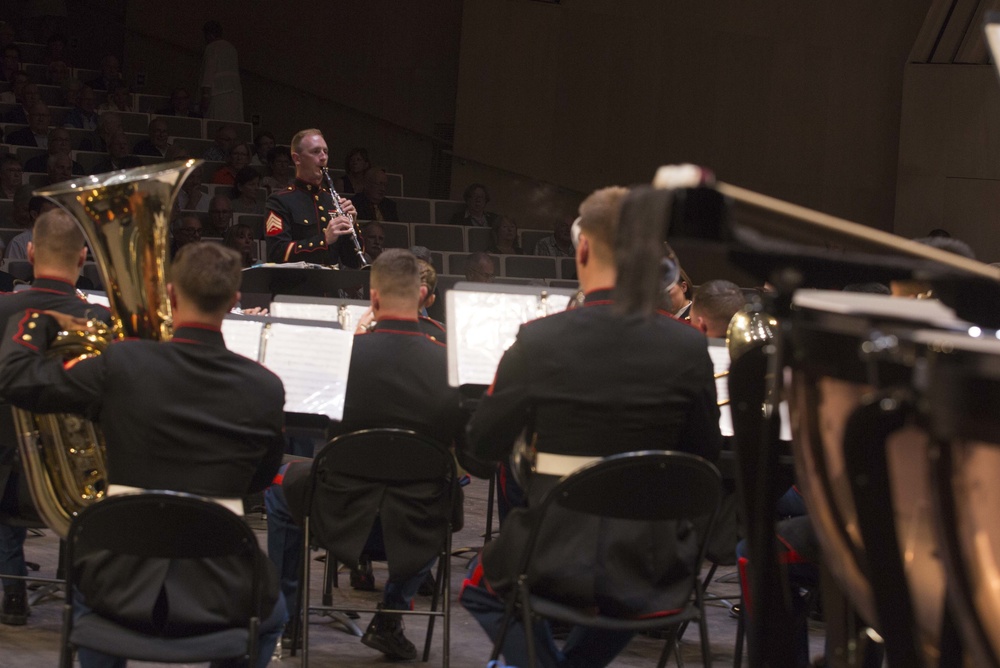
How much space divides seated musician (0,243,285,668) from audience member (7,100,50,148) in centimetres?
746

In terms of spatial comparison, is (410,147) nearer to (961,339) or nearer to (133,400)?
(133,400)

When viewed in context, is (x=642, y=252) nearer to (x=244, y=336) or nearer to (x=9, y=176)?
(x=244, y=336)

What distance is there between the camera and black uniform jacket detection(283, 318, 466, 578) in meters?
3.50

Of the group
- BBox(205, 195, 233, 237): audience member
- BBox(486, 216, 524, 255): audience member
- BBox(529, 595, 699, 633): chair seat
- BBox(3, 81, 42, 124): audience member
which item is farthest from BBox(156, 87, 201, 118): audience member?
BBox(529, 595, 699, 633): chair seat

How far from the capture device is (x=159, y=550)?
2.46 meters

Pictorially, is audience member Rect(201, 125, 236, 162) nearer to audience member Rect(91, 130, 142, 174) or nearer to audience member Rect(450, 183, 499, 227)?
audience member Rect(91, 130, 142, 174)

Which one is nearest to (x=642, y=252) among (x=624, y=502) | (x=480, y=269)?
(x=624, y=502)

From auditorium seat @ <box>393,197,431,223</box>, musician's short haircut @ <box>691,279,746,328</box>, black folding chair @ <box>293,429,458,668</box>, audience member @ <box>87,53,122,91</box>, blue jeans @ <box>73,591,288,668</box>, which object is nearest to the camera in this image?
blue jeans @ <box>73,591,288,668</box>

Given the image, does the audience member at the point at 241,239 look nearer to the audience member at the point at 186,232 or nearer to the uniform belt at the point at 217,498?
the audience member at the point at 186,232

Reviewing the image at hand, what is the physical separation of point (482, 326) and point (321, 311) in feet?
4.29

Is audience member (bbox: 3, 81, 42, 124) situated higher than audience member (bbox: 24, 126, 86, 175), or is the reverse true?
audience member (bbox: 3, 81, 42, 124)

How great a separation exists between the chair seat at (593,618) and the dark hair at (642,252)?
1.50m

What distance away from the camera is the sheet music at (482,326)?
344 cm

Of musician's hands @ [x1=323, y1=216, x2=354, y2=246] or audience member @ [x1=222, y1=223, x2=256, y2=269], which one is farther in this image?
audience member @ [x1=222, y1=223, x2=256, y2=269]
